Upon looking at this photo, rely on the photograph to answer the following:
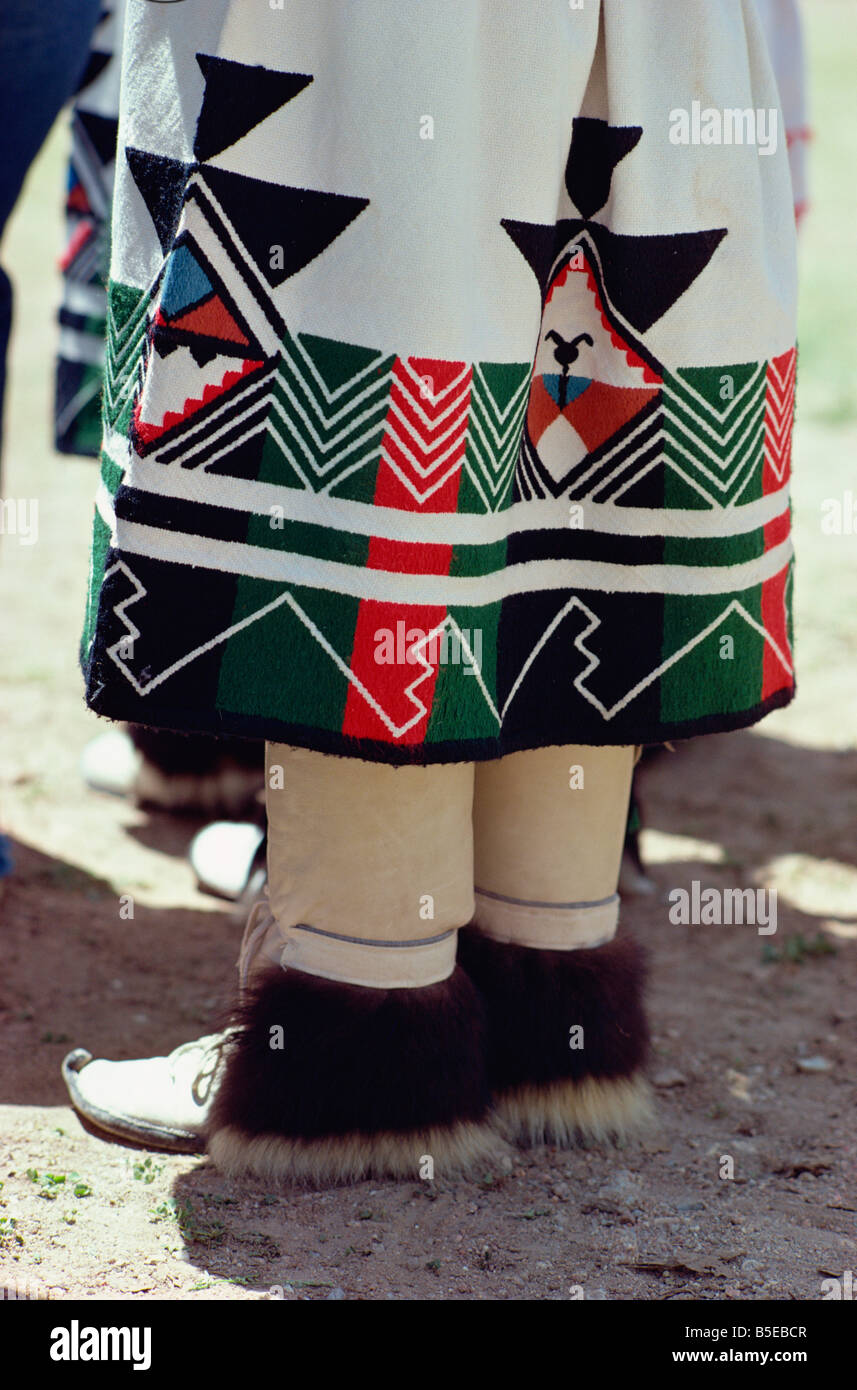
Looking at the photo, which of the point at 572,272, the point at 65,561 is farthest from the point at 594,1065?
the point at 65,561

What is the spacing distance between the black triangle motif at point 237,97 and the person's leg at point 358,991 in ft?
1.81

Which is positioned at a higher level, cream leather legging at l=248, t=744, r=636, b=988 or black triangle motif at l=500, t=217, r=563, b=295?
black triangle motif at l=500, t=217, r=563, b=295

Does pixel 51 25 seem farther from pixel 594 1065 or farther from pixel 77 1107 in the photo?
pixel 594 1065

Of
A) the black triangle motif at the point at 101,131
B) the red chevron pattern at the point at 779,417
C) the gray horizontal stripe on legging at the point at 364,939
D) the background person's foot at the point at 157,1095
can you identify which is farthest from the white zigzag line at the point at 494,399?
the black triangle motif at the point at 101,131

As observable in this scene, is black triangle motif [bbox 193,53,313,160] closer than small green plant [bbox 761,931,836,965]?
Yes

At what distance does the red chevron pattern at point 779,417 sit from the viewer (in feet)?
4.47

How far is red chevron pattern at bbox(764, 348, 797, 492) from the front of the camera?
Result: 53.6 inches

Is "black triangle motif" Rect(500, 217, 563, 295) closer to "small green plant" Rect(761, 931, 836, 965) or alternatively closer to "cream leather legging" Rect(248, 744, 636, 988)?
"cream leather legging" Rect(248, 744, 636, 988)

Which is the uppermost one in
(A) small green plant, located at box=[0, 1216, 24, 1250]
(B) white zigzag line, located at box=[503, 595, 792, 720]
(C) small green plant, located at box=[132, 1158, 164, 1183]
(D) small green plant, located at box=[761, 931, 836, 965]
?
(B) white zigzag line, located at box=[503, 595, 792, 720]

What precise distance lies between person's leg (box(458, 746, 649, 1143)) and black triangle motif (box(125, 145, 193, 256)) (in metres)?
0.63

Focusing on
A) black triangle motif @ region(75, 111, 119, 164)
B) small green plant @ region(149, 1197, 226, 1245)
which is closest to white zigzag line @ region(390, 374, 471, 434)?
small green plant @ region(149, 1197, 226, 1245)

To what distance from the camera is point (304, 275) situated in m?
1.19

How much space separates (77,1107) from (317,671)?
0.68 meters

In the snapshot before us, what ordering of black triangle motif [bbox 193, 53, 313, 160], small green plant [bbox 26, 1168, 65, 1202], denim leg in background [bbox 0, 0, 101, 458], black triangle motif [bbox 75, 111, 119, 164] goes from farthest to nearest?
black triangle motif [bbox 75, 111, 119, 164] → denim leg in background [bbox 0, 0, 101, 458] → small green plant [bbox 26, 1168, 65, 1202] → black triangle motif [bbox 193, 53, 313, 160]
